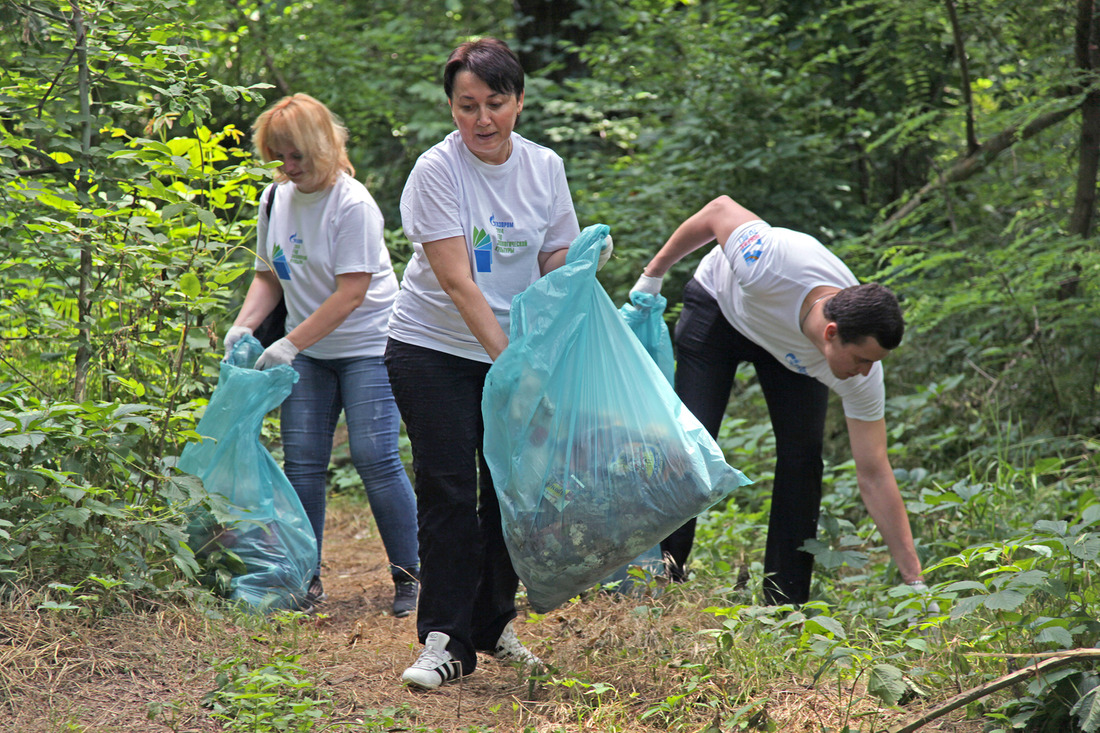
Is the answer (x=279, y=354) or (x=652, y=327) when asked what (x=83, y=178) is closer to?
(x=279, y=354)

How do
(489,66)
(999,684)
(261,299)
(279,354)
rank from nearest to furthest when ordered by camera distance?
1. (999,684)
2. (489,66)
3. (279,354)
4. (261,299)

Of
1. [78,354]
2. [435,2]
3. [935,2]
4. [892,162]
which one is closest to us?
[78,354]

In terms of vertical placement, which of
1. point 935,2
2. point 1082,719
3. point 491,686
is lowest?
point 491,686

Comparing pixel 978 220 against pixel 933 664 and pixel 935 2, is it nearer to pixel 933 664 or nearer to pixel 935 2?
pixel 935 2

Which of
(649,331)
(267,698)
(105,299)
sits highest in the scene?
(105,299)

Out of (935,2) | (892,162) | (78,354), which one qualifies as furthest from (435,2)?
(78,354)

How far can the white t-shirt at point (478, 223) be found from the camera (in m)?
2.23

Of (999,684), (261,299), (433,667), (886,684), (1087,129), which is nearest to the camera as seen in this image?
(999,684)

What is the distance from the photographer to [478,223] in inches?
90.6

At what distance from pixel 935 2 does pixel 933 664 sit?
380 cm

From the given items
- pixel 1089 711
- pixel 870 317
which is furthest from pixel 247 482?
pixel 1089 711

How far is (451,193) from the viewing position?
224 centimetres

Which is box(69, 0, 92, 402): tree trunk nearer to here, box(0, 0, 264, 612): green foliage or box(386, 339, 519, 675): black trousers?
box(0, 0, 264, 612): green foliage

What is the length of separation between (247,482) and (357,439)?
38cm
